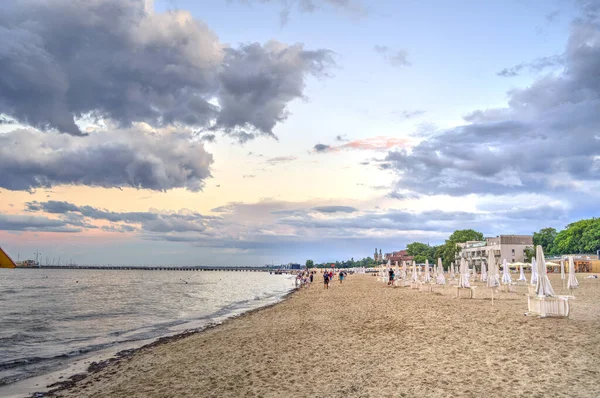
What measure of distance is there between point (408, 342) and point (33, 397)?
1047 cm

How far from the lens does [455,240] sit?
467ft

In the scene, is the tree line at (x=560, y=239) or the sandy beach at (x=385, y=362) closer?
the sandy beach at (x=385, y=362)

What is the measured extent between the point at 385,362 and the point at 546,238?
131803 millimetres

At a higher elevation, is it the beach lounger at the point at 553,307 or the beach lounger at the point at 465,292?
the beach lounger at the point at 553,307

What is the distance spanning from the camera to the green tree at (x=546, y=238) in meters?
120

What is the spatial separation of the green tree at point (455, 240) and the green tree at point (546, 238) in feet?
67.7

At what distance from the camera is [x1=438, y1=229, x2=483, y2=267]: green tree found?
134m

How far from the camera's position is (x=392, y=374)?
9.57 meters

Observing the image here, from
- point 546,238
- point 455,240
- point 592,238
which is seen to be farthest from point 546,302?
point 455,240

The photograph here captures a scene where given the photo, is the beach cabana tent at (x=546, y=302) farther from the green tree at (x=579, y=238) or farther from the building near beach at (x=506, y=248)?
the building near beach at (x=506, y=248)

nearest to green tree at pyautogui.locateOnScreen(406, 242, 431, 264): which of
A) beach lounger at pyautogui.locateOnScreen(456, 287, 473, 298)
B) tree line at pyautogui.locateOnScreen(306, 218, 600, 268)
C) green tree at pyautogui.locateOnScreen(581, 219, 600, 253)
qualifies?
tree line at pyautogui.locateOnScreen(306, 218, 600, 268)

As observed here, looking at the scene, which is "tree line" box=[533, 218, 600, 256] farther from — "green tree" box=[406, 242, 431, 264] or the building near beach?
"green tree" box=[406, 242, 431, 264]

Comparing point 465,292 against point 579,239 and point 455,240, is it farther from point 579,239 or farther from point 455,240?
point 455,240

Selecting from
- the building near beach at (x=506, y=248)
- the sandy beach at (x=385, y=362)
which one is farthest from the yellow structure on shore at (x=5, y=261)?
the building near beach at (x=506, y=248)
